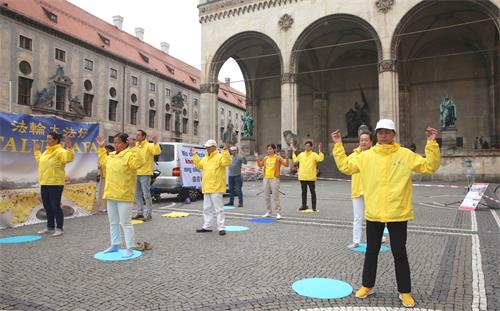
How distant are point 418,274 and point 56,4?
1797 inches

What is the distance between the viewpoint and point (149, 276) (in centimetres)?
475

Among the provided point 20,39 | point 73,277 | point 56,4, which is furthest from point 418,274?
point 56,4

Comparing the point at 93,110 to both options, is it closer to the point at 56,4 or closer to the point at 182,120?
the point at 56,4

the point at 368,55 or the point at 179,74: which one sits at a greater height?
the point at 179,74

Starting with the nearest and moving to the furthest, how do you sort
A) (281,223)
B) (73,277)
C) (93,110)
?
(73,277), (281,223), (93,110)

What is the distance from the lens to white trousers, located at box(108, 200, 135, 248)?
19.0 feet

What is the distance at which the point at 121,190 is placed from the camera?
5836 mm

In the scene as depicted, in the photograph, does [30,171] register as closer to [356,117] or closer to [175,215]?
[175,215]

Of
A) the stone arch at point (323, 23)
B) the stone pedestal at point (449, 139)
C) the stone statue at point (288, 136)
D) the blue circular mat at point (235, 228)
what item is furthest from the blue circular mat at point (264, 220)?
the stone arch at point (323, 23)

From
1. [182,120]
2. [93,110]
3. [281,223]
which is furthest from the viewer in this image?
[182,120]

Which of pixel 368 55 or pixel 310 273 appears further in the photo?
pixel 368 55

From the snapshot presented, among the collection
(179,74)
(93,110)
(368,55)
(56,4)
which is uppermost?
(56,4)

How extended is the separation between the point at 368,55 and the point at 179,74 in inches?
1198

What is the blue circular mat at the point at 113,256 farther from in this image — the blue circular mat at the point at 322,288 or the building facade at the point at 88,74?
the building facade at the point at 88,74
